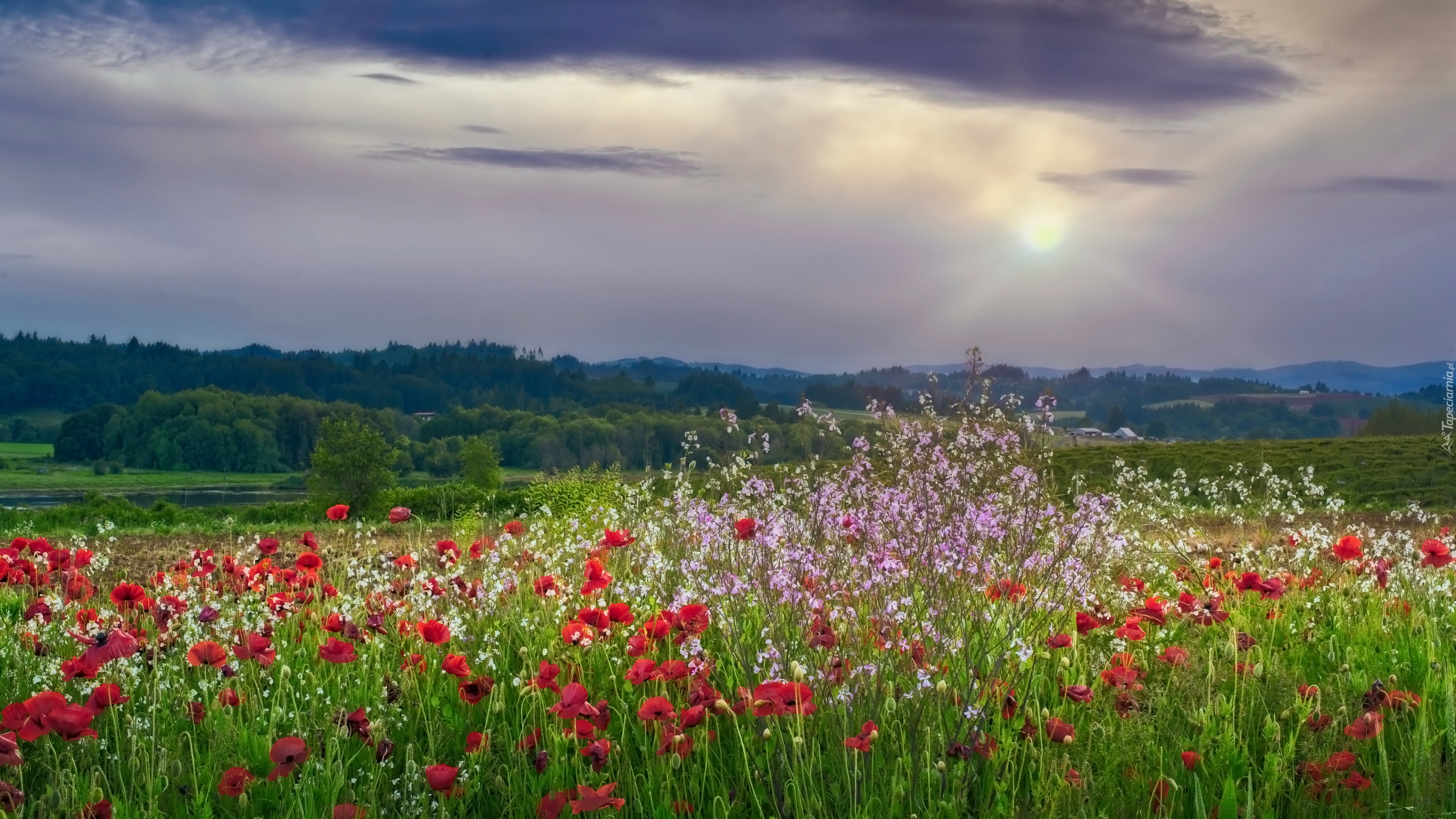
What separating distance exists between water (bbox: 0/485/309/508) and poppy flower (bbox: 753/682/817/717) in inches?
4107

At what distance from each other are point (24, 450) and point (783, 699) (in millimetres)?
167443

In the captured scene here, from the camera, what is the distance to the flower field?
3943 millimetres

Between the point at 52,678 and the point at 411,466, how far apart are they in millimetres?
100145

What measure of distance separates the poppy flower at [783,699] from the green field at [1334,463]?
20.0 meters

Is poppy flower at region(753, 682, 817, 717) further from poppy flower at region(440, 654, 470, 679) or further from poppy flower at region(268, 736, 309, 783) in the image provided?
poppy flower at region(268, 736, 309, 783)

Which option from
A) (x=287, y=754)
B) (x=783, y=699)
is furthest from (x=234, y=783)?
(x=783, y=699)

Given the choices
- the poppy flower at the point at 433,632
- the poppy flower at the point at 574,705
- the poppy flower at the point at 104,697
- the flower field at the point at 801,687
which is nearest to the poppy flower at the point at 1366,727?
the flower field at the point at 801,687

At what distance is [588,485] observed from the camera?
879 inches

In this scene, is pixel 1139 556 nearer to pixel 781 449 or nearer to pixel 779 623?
pixel 781 449

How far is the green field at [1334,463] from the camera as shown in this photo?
2403cm

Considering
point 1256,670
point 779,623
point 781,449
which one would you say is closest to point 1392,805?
point 1256,670

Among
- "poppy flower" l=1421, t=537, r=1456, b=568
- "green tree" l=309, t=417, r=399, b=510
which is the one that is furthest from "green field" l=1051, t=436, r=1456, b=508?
"green tree" l=309, t=417, r=399, b=510

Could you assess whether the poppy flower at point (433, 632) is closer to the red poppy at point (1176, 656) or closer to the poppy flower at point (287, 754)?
the poppy flower at point (287, 754)

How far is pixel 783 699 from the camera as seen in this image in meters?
3.49
